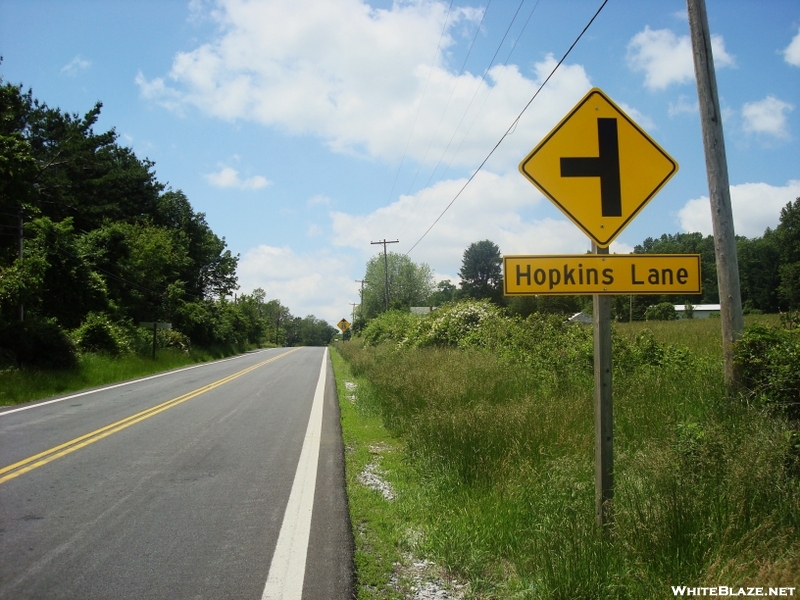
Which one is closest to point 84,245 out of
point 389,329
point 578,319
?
point 389,329

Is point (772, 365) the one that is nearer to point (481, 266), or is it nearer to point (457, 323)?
point (457, 323)

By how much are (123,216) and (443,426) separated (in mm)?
50605

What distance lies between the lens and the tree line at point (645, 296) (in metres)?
40.1

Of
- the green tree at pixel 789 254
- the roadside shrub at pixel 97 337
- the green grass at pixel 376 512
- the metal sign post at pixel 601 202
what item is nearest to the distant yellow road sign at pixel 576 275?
the metal sign post at pixel 601 202

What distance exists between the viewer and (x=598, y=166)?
4289mm

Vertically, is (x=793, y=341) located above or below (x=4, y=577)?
above

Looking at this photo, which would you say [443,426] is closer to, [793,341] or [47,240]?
[793,341]

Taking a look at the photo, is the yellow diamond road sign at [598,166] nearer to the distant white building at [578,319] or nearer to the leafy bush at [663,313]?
the distant white building at [578,319]

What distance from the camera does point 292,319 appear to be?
17362 cm

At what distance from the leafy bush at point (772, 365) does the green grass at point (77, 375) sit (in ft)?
50.9

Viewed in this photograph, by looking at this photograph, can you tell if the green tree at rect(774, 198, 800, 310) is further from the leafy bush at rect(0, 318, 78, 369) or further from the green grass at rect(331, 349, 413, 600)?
the leafy bush at rect(0, 318, 78, 369)

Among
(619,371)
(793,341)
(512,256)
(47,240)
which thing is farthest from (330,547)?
(47,240)

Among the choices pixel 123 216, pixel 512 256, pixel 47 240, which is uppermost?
pixel 123 216

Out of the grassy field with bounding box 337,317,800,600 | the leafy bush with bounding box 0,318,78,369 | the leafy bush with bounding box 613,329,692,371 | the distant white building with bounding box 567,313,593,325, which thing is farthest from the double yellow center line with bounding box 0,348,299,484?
the distant white building with bounding box 567,313,593,325
